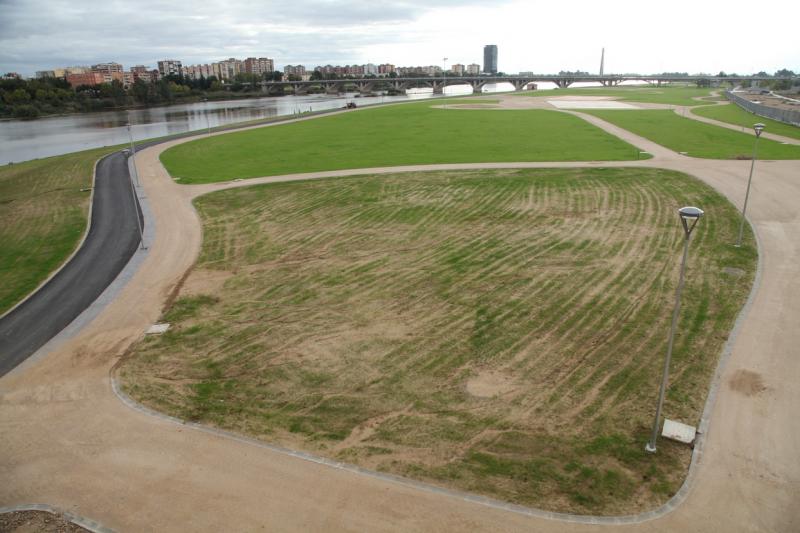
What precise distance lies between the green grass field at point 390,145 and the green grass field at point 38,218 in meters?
6.86

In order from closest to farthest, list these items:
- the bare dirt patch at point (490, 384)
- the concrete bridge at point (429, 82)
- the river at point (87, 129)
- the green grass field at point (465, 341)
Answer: the green grass field at point (465, 341) → the bare dirt patch at point (490, 384) → the river at point (87, 129) → the concrete bridge at point (429, 82)

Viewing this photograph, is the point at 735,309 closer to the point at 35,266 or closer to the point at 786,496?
A: the point at 786,496

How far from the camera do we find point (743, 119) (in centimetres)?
6300

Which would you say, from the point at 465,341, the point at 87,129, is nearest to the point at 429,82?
the point at 87,129

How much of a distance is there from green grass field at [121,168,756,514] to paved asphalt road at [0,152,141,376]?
342cm

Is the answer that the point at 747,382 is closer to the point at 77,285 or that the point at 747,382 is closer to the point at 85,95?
the point at 77,285

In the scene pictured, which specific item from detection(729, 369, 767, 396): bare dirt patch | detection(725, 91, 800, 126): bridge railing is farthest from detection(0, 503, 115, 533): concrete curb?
detection(725, 91, 800, 126): bridge railing

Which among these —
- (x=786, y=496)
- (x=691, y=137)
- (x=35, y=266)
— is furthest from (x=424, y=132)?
(x=786, y=496)

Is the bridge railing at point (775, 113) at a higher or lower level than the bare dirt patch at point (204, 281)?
higher

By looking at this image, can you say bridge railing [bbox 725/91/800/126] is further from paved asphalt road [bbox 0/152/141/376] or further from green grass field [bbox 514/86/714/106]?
paved asphalt road [bbox 0/152/141/376]

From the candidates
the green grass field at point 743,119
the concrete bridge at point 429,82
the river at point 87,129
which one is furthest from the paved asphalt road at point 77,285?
the concrete bridge at point 429,82

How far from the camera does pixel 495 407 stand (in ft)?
39.6

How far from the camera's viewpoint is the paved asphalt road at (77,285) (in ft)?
53.2

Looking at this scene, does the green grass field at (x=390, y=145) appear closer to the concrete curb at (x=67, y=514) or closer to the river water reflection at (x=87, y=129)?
the river water reflection at (x=87, y=129)
